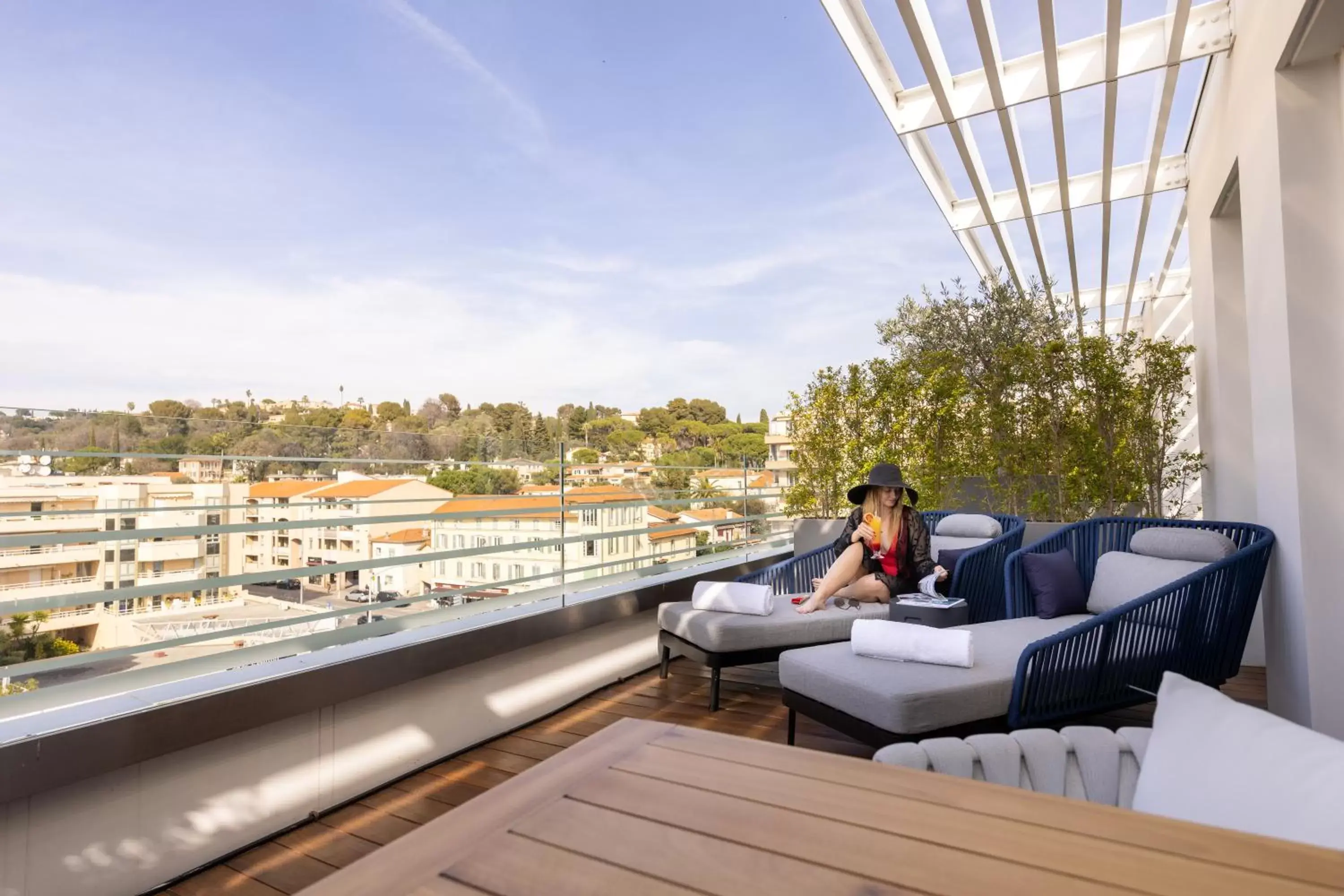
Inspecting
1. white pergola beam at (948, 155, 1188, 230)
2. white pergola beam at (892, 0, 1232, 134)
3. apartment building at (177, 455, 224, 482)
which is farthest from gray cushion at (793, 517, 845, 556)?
apartment building at (177, 455, 224, 482)

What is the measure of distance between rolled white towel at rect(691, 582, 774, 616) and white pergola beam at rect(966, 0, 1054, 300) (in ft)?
11.0

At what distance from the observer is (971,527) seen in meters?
4.61

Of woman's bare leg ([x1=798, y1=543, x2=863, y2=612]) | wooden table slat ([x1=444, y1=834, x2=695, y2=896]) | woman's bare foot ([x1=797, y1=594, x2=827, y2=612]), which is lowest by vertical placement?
woman's bare foot ([x1=797, y1=594, x2=827, y2=612])

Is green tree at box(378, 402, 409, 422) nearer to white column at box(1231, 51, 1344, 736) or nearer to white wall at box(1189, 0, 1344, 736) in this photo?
white wall at box(1189, 0, 1344, 736)

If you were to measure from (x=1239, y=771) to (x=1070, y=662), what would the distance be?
1.78 metres

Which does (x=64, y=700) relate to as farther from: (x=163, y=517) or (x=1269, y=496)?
(x=1269, y=496)

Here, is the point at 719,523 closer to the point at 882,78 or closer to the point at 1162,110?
the point at 882,78

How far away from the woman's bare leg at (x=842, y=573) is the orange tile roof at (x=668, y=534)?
1.23 meters

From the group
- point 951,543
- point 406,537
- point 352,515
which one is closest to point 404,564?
point 406,537

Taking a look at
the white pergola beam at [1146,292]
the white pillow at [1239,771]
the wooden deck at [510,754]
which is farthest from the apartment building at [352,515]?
the white pergola beam at [1146,292]

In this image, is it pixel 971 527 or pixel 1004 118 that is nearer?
pixel 971 527

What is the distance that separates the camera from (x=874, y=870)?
35.0 inches

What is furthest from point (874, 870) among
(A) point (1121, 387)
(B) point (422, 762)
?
(A) point (1121, 387)

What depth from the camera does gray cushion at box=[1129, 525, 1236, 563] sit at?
3195 mm
